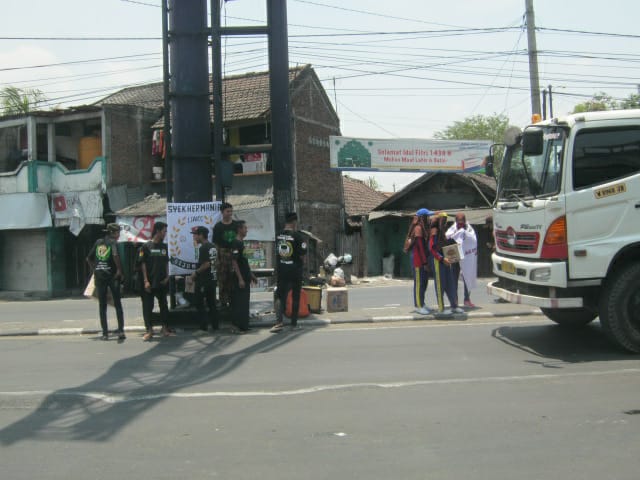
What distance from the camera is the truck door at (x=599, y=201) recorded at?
6.99 meters

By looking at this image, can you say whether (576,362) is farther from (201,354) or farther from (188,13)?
(188,13)

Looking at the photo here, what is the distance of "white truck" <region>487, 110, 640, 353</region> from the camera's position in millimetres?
6988

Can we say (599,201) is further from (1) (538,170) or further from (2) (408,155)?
(2) (408,155)

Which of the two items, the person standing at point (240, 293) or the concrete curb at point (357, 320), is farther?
the concrete curb at point (357, 320)

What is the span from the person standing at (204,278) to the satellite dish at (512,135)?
4.70 metres

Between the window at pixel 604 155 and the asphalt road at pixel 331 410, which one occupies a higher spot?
the window at pixel 604 155

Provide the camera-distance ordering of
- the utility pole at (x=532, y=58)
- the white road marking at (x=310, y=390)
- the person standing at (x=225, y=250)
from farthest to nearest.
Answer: the utility pole at (x=532, y=58) → the person standing at (x=225, y=250) → the white road marking at (x=310, y=390)

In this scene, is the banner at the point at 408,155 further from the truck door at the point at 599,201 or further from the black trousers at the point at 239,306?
the truck door at the point at 599,201

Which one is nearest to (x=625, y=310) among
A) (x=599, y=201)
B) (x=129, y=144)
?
→ (x=599, y=201)

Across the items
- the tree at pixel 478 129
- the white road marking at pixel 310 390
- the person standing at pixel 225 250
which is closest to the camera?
the white road marking at pixel 310 390

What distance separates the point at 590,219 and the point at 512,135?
5.54ft

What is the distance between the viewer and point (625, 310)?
6984mm

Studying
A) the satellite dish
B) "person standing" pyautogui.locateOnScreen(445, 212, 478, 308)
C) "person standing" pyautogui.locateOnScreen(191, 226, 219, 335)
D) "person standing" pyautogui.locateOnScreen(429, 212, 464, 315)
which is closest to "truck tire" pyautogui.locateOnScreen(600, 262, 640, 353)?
the satellite dish

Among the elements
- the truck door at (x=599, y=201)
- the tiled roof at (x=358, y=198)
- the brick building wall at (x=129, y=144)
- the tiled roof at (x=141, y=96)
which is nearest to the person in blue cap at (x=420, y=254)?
the truck door at (x=599, y=201)
